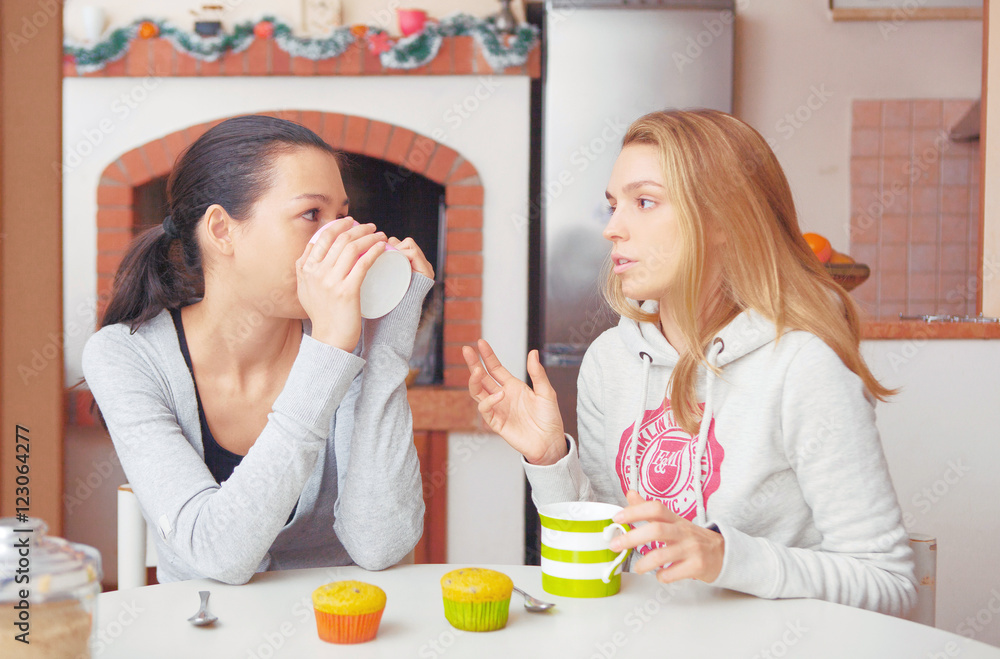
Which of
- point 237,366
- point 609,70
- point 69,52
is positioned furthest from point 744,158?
point 69,52

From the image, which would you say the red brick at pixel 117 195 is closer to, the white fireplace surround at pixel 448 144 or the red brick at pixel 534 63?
the white fireplace surround at pixel 448 144

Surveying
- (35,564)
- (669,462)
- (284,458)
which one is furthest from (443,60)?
(35,564)

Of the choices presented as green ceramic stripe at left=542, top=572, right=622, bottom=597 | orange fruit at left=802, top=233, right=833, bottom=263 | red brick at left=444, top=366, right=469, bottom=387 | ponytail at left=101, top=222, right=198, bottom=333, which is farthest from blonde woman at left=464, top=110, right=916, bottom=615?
red brick at left=444, top=366, right=469, bottom=387

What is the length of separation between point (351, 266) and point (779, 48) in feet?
8.45

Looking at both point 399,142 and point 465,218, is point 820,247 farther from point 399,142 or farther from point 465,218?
point 399,142

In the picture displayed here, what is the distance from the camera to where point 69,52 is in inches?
107

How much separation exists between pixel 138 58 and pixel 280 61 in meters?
0.46

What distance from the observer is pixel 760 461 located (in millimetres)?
1023

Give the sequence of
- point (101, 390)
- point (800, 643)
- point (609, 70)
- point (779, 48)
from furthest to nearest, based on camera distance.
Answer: point (779, 48) < point (609, 70) < point (101, 390) < point (800, 643)

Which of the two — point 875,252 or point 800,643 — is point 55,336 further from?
point 875,252

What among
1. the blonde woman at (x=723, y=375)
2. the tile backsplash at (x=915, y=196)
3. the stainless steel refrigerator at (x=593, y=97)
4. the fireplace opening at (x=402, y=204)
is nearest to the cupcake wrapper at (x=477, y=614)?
the blonde woman at (x=723, y=375)

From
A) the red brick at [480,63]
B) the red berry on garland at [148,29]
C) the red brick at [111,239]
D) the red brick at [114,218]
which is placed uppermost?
the red berry on garland at [148,29]

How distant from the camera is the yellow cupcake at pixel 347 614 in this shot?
0.68 metres

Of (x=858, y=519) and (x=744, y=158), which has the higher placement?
(x=744, y=158)
